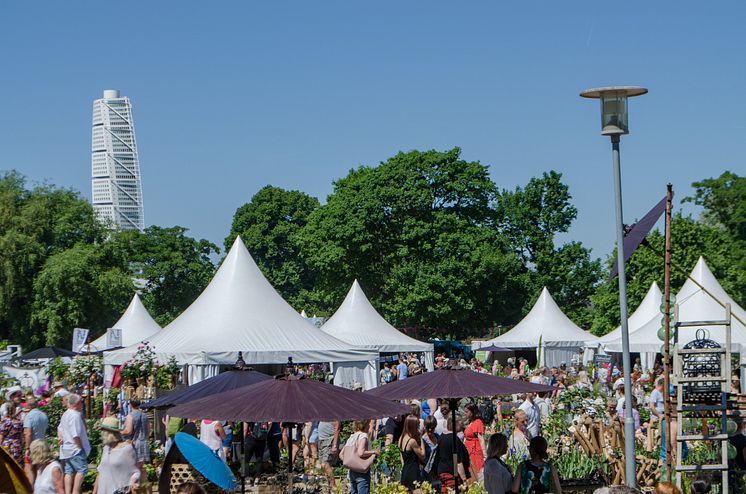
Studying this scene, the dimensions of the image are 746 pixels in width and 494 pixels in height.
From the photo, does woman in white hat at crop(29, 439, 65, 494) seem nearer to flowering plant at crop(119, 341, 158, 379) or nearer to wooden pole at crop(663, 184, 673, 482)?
wooden pole at crop(663, 184, 673, 482)

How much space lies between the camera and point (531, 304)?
5412 cm

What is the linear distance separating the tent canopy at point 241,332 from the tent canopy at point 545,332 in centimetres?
1865

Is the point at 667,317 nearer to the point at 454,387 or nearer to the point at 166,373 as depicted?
the point at 454,387

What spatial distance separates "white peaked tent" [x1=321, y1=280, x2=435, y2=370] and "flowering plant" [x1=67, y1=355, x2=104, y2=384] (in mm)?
8580

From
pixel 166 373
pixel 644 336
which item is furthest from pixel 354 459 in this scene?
pixel 644 336

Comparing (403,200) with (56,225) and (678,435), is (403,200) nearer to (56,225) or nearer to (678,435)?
(56,225)

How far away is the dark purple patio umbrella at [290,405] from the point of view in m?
8.77

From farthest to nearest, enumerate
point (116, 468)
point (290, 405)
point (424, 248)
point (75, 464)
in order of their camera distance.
A: point (424, 248) < point (75, 464) < point (116, 468) < point (290, 405)

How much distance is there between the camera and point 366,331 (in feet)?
104

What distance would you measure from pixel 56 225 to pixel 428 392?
157 feet

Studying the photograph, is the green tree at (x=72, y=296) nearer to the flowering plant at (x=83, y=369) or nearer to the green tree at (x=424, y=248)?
the green tree at (x=424, y=248)

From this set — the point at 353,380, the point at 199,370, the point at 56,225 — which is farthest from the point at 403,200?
the point at 199,370

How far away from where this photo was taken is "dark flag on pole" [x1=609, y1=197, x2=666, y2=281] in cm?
1038

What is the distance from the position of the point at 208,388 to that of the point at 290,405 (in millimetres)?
5279
